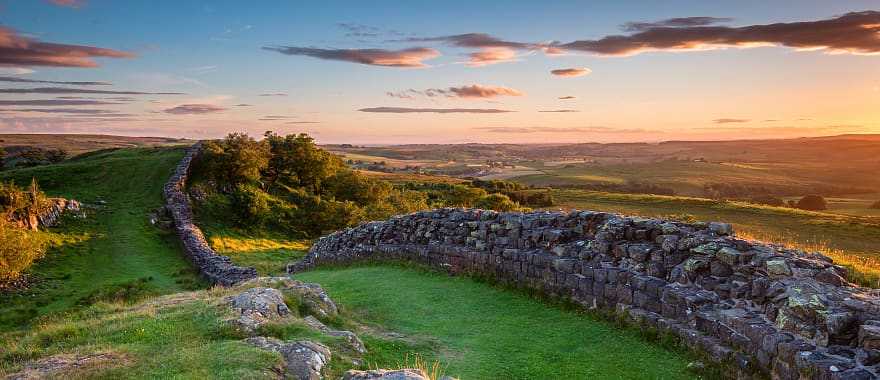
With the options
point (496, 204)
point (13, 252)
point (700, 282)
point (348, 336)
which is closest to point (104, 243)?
point (13, 252)

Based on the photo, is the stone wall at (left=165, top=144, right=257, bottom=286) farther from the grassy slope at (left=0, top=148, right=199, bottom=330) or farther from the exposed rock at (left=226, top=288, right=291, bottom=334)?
the exposed rock at (left=226, top=288, right=291, bottom=334)

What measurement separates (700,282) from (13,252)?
2477 centimetres

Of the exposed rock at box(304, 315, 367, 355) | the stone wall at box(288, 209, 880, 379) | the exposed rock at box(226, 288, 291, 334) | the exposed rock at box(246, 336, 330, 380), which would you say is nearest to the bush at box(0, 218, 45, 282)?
the exposed rock at box(226, 288, 291, 334)

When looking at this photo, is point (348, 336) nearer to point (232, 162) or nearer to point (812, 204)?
point (232, 162)

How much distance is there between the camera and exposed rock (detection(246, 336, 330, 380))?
6.71m

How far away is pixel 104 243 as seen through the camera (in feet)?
88.4

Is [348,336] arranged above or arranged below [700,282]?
below

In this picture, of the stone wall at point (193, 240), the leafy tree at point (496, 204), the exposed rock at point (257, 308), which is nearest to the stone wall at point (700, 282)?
the exposed rock at point (257, 308)

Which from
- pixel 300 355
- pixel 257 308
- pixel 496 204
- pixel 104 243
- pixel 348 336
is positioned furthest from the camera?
pixel 496 204

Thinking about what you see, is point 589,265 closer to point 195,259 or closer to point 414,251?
point 414,251

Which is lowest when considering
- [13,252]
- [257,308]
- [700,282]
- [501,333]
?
[13,252]

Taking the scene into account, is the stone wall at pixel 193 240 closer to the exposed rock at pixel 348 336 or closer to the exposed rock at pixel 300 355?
the exposed rock at pixel 348 336

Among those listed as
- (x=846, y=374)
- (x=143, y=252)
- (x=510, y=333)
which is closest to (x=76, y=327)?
(x=510, y=333)

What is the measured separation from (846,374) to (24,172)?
152 feet
